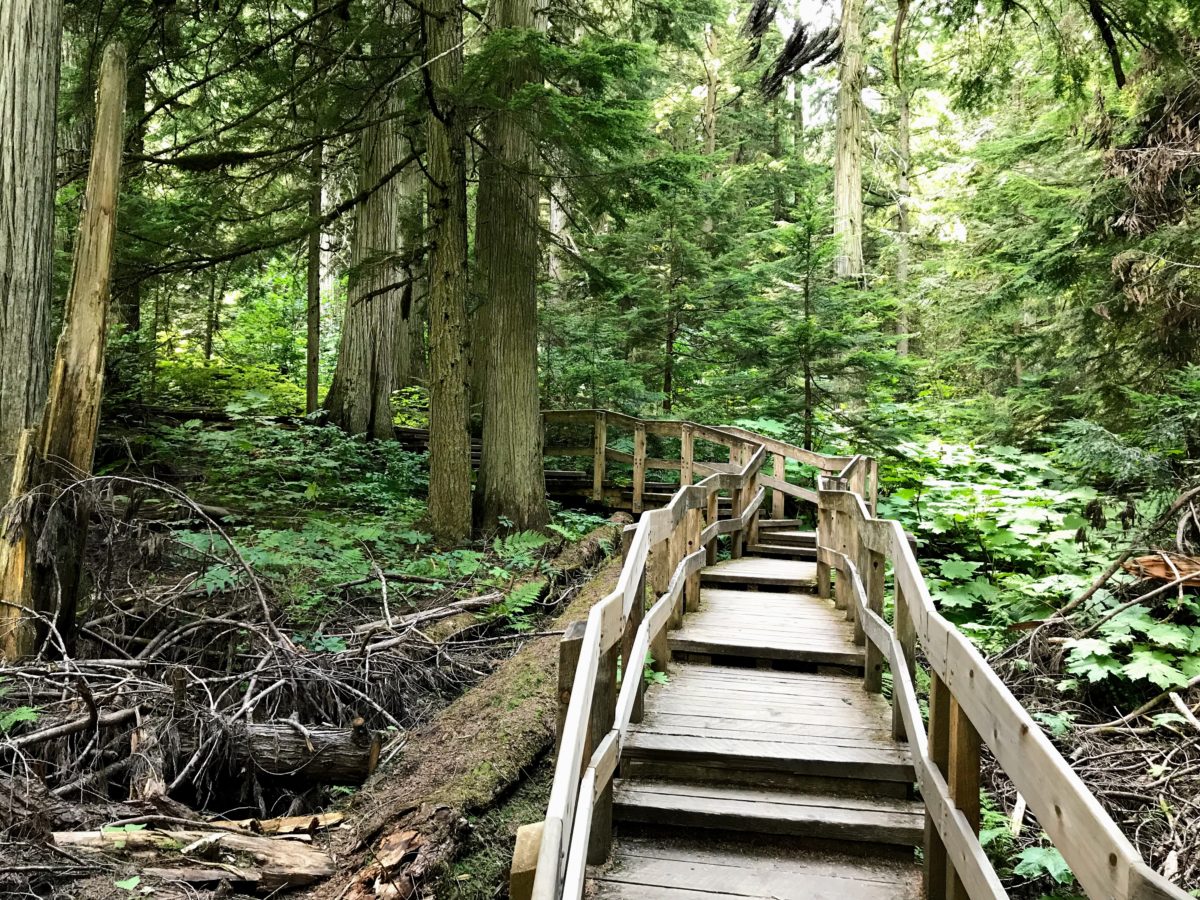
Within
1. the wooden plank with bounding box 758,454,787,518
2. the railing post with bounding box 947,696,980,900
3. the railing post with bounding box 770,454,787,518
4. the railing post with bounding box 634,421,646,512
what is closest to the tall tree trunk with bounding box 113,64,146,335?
the railing post with bounding box 634,421,646,512

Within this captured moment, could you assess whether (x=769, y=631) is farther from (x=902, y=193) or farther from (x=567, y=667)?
(x=902, y=193)

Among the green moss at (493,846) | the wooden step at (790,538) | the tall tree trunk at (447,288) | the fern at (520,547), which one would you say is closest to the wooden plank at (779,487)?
the wooden step at (790,538)

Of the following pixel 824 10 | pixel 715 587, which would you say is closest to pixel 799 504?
pixel 715 587

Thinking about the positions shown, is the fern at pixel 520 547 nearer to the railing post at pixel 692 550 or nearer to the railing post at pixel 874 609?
the railing post at pixel 692 550

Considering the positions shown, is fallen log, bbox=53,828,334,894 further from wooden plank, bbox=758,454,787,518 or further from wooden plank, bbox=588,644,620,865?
wooden plank, bbox=758,454,787,518

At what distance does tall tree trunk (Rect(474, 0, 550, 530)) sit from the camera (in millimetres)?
10430

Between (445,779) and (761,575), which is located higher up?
(761,575)

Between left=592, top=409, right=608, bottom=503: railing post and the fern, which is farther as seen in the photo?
left=592, top=409, right=608, bottom=503: railing post

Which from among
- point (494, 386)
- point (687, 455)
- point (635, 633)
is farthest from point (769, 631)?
point (687, 455)

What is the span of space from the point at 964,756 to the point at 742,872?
45.8 inches

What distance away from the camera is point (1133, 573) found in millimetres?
6359

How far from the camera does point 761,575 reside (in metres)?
8.30

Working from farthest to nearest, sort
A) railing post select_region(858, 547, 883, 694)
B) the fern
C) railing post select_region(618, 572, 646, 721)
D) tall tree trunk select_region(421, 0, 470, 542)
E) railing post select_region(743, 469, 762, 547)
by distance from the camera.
→ 1. railing post select_region(743, 469, 762, 547)
2. tall tree trunk select_region(421, 0, 470, 542)
3. the fern
4. railing post select_region(858, 547, 883, 694)
5. railing post select_region(618, 572, 646, 721)

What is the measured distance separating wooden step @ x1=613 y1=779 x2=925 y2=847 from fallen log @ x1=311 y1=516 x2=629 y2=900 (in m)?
0.75
